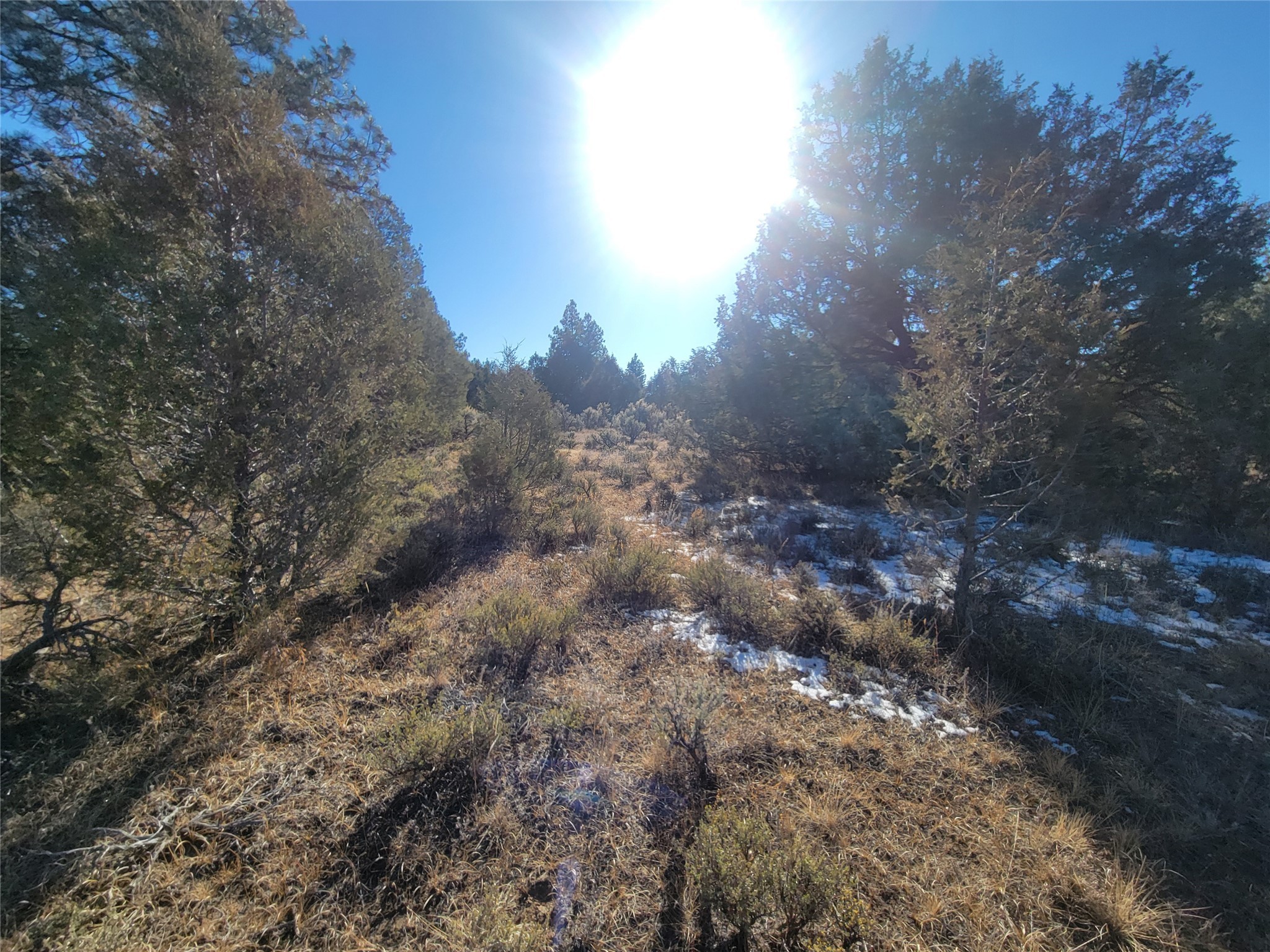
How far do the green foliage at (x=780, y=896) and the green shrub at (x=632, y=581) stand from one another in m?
2.75

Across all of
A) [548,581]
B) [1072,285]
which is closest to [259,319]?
[548,581]

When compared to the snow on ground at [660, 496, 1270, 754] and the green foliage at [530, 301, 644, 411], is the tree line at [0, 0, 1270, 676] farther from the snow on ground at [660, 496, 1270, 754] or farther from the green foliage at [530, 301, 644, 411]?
the green foliage at [530, 301, 644, 411]

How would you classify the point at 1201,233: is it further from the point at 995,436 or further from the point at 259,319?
the point at 259,319

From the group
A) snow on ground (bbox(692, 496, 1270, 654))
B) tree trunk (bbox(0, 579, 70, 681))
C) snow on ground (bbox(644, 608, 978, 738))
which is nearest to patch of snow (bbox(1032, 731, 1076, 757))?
snow on ground (bbox(644, 608, 978, 738))

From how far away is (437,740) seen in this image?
93.5 inches

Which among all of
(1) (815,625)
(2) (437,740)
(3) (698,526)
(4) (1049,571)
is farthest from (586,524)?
(4) (1049,571)

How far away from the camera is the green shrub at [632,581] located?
4688 millimetres

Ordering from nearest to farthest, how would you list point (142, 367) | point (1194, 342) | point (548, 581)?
point (142, 367)
point (548, 581)
point (1194, 342)

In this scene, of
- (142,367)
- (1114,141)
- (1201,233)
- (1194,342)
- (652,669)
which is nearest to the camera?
(142,367)

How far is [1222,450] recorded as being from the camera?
275 inches

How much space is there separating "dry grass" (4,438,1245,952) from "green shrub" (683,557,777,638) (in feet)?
2.89

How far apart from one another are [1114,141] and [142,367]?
48.1 ft

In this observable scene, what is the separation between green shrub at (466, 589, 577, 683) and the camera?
3430 millimetres

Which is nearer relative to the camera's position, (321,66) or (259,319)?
(259,319)
